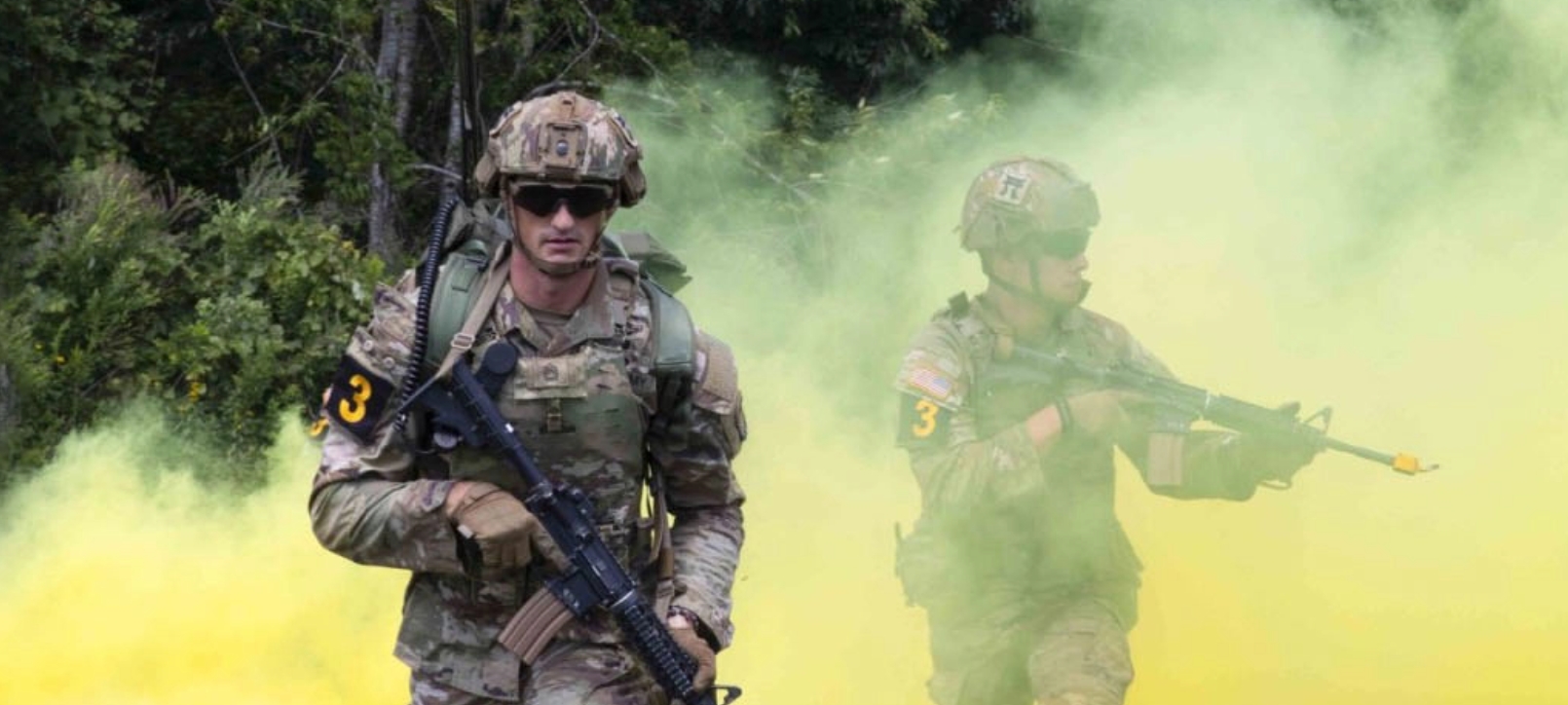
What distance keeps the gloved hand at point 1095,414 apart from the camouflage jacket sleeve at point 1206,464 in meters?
0.08

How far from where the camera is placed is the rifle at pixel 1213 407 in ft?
20.3

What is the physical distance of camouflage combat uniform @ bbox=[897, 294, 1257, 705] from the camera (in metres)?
6.27

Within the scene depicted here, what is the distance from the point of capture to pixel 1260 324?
945 centimetres

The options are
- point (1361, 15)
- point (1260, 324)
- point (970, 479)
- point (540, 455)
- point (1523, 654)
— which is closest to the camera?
point (540, 455)

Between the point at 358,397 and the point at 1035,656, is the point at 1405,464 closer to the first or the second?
the point at 1035,656

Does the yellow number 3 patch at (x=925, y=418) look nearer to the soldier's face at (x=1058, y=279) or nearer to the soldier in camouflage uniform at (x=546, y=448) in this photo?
the soldier's face at (x=1058, y=279)

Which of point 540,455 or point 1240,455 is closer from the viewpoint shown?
point 540,455

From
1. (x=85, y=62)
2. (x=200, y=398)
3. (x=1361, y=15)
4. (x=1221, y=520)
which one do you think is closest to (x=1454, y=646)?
(x=1221, y=520)

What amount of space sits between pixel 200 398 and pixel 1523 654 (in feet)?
16.6

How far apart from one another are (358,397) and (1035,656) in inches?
85.0

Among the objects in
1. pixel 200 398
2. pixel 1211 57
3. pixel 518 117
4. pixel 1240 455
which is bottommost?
pixel 200 398

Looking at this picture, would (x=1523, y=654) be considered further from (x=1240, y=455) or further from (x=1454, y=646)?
(x=1240, y=455)

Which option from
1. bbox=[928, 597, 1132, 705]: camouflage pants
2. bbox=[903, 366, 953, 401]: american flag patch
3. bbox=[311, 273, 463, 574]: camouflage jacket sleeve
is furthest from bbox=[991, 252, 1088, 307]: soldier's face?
bbox=[311, 273, 463, 574]: camouflage jacket sleeve

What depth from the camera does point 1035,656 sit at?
6266 mm
